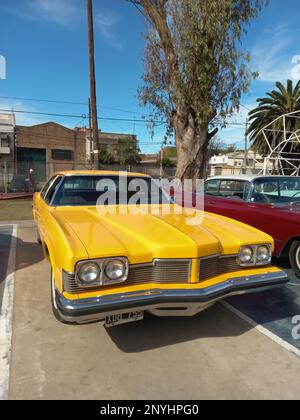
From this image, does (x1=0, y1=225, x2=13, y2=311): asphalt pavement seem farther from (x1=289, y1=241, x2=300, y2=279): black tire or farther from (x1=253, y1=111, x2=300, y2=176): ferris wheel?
(x1=253, y1=111, x2=300, y2=176): ferris wheel

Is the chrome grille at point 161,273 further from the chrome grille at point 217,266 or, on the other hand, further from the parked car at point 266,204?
the parked car at point 266,204

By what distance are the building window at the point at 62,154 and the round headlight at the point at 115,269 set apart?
4280 cm

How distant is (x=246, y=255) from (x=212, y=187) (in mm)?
3707

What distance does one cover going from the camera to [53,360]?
2.61 meters

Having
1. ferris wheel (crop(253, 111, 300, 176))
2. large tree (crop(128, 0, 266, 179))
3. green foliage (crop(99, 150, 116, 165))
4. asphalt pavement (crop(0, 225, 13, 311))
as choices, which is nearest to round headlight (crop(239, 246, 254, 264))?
asphalt pavement (crop(0, 225, 13, 311))

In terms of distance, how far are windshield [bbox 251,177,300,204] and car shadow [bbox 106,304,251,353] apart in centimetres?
267

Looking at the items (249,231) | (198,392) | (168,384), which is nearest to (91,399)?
(168,384)

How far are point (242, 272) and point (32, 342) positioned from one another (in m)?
2.06

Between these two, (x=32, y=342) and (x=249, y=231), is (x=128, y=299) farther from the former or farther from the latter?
(x=249, y=231)

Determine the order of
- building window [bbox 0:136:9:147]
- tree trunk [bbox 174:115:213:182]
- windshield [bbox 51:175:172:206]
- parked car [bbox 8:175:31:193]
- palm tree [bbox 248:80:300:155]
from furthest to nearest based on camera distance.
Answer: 1. building window [bbox 0:136:9:147]
2. palm tree [bbox 248:80:300:155]
3. parked car [bbox 8:175:31:193]
4. tree trunk [bbox 174:115:213:182]
5. windshield [bbox 51:175:172:206]

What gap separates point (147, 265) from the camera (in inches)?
101

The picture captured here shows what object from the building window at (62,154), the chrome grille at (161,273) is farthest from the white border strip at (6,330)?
the building window at (62,154)

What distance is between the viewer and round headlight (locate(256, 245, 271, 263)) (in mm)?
3102

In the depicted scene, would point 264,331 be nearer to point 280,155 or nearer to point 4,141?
point 280,155
